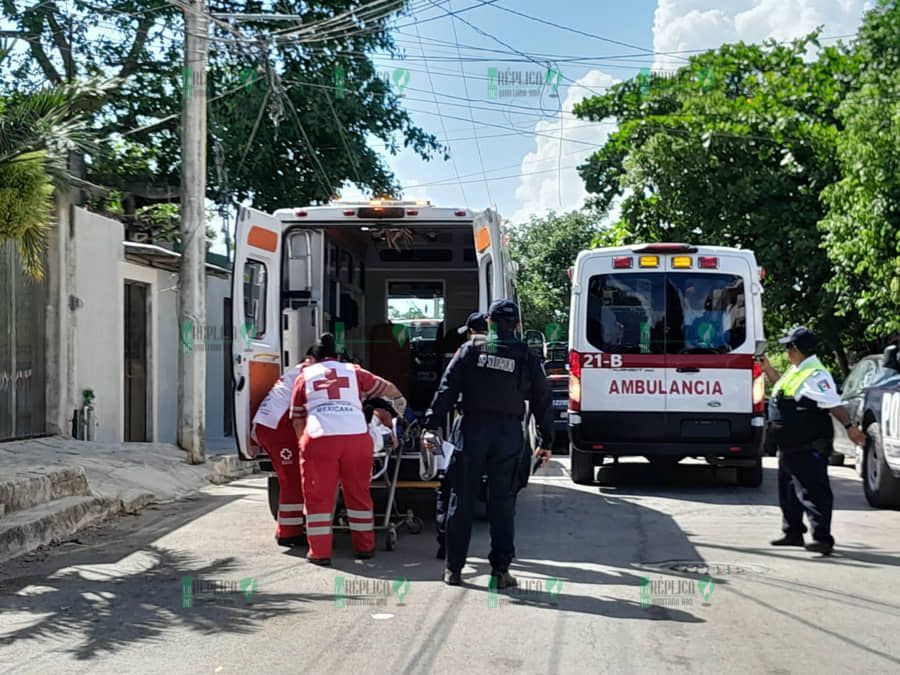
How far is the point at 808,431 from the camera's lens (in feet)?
27.6

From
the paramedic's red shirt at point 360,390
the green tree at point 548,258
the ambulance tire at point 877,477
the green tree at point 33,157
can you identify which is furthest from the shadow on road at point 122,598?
the green tree at point 548,258

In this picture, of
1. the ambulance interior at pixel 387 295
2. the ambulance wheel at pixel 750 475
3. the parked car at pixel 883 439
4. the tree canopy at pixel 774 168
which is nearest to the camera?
the parked car at pixel 883 439

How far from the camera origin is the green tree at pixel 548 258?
146 ft

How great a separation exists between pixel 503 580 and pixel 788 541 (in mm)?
2822

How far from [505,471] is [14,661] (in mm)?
3144

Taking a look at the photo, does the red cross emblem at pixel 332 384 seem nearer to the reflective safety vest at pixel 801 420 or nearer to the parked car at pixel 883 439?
the reflective safety vest at pixel 801 420

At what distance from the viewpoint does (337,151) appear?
2256 cm

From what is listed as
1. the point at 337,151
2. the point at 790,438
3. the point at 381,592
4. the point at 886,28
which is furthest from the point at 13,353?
the point at 886,28

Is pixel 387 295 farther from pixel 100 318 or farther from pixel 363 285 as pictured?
pixel 100 318

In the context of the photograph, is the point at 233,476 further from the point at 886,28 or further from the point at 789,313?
the point at 886,28

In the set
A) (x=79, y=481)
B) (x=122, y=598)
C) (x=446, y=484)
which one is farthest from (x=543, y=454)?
(x=79, y=481)

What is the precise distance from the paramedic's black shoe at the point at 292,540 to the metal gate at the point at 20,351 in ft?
18.0

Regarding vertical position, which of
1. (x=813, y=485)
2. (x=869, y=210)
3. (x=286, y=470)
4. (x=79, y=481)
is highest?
(x=869, y=210)

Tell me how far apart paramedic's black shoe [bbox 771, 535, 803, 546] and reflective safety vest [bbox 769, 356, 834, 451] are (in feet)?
2.55
